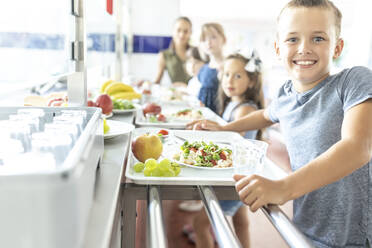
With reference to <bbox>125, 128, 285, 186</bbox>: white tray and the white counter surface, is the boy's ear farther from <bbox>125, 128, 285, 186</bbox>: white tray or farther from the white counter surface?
the white counter surface

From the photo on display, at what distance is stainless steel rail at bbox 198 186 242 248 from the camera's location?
0.50m

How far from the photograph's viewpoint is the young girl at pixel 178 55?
12.0ft

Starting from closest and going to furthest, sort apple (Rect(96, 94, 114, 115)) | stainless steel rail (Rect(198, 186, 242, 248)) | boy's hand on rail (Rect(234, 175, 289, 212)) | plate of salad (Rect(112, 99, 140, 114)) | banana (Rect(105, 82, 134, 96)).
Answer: stainless steel rail (Rect(198, 186, 242, 248)) → boy's hand on rail (Rect(234, 175, 289, 212)) → apple (Rect(96, 94, 114, 115)) → plate of salad (Rect(112, 99, 140, 114)) → banana (Rect(105, 82, 134, 96))

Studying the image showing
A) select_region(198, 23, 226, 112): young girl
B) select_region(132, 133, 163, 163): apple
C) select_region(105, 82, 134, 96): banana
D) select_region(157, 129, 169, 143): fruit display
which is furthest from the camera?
select_region(198, 23, 226, 112): young girl

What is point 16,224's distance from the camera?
40cm

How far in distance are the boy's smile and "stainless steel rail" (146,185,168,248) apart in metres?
0.68

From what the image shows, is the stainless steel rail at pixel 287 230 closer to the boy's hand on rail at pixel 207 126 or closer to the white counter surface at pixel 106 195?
the white counter surface at pixel 106 195

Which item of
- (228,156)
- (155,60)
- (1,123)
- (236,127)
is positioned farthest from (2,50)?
(155,60)

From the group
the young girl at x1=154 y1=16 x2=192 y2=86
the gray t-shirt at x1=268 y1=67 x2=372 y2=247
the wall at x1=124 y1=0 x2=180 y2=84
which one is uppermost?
the wall at x1=124 y1=0 x2=180 y2=84

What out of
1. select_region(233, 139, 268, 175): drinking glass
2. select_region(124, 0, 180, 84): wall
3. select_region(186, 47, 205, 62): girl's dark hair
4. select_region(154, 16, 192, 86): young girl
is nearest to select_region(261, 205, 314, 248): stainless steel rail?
select_region(233, 139, 268, 175): drinking glass

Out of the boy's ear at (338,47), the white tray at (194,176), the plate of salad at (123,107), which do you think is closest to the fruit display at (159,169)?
the white tray at (194,176)

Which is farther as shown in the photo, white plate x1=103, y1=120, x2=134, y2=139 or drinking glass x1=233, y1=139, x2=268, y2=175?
white plate x1=103, y1=120, x2=134, y2=139

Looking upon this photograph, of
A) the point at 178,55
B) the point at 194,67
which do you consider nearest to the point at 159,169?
the point at 194,67

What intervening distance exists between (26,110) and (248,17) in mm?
11601
